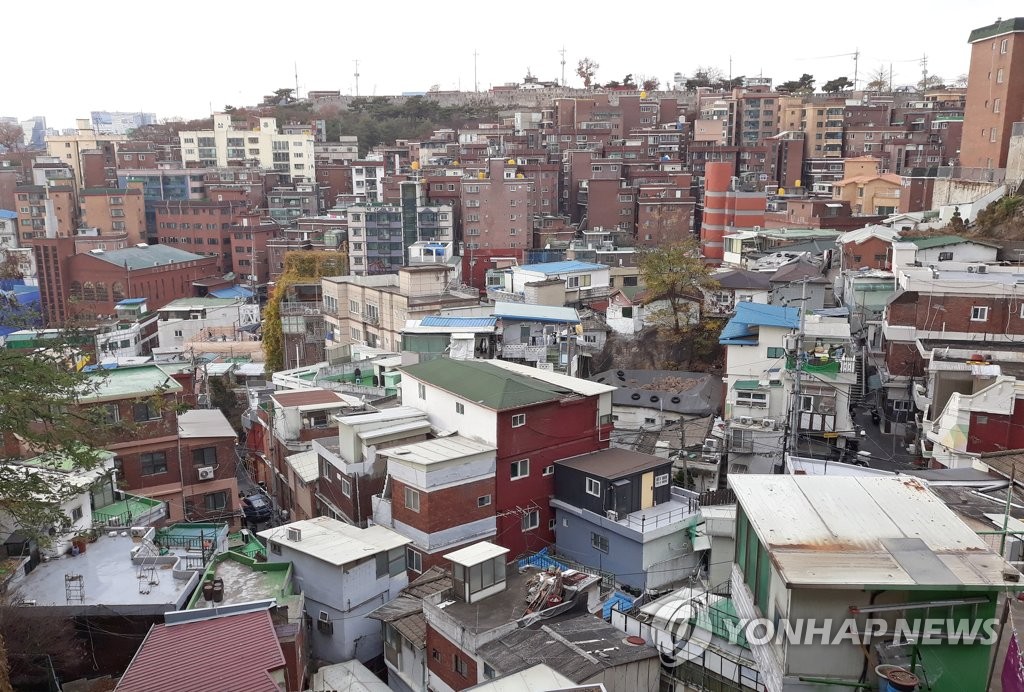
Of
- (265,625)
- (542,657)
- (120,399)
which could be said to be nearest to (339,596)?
(265,625)

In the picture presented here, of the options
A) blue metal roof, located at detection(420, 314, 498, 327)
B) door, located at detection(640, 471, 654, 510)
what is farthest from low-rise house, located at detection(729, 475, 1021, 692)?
blue metal roof, located at detection(420, 314, 498, 327)

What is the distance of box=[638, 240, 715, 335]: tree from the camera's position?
25.2 metres

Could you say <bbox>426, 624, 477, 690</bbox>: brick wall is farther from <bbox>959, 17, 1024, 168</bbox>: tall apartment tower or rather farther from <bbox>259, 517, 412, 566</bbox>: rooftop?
<bbox>959, 17, 1024, 168</bbox>: tall apartment tower

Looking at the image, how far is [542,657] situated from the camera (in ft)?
29.4

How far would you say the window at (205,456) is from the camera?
16469mm

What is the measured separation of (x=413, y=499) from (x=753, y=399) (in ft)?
28.6

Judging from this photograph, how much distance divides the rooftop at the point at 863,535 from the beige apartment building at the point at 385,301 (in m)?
20.5

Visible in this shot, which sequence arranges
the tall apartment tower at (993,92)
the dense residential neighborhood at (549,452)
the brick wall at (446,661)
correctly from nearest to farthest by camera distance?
the dense residential neighborhood at (549,452) < the brick wall at (446,661) < the tall apartment tower at (993,92)

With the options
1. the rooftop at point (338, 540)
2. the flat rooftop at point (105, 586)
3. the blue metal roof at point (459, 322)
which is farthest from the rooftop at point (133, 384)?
the blue metal roof at point (459, 322)

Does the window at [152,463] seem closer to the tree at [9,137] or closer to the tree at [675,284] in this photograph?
the tree at [675,284]

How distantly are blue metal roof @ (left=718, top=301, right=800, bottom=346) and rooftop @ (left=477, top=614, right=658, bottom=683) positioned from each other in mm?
10406

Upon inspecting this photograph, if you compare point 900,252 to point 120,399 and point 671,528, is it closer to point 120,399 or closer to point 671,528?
point 671,528

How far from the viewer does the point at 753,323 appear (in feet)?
61.0

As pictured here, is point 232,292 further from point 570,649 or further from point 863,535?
point 863,535
